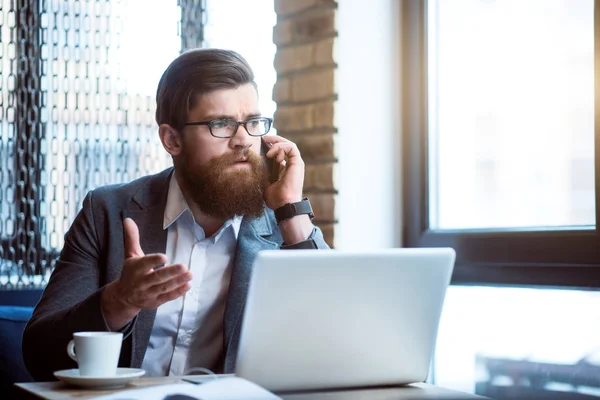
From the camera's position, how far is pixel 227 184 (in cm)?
201

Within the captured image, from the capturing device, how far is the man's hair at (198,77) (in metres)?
2.07

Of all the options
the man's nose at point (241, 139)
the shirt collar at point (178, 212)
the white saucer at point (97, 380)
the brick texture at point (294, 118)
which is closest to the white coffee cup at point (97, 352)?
the white saucer at point (97, 380)

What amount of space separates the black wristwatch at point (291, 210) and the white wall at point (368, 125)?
16.9 inches

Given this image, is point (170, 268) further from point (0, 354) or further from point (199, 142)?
point (0, 354)

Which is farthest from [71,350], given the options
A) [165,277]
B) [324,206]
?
[324,206]

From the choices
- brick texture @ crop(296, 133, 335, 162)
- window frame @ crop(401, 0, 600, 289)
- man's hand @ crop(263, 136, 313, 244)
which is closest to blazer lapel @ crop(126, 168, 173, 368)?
man's hand @ crop(263, 136, 313, 244)

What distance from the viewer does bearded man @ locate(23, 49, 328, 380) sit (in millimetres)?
1865

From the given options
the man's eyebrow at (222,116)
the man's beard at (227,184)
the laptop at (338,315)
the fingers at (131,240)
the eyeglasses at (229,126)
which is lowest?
the laptop at (338,315)

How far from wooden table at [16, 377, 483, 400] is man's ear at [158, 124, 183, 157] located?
858 millimetres

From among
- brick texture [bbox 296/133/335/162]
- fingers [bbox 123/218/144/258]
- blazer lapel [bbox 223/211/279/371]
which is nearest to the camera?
fingers [bbox 123/218/144/258]

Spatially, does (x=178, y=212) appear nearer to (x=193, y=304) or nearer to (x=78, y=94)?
(x=193, y=304)

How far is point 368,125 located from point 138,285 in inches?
50.1

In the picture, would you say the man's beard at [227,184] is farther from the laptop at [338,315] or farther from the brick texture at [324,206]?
the laptop at [338,315]

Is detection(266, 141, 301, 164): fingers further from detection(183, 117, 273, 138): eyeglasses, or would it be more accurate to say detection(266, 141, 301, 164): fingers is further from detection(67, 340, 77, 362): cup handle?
detection(67, 340, 77, 362): cup handle
